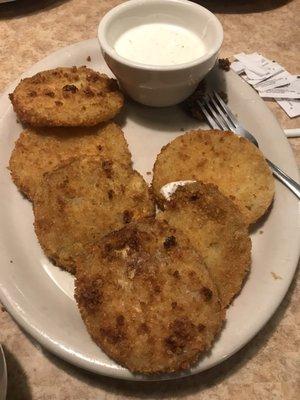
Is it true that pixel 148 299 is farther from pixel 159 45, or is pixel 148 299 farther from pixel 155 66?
pixel 159 45

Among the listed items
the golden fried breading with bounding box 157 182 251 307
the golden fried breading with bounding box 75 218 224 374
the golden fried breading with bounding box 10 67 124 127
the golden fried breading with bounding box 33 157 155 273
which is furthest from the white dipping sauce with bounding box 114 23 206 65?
the golden fried breading with bounding box 75 218 224 374

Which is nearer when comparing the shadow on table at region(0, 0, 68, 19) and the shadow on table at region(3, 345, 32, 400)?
the shadow on table at region(3, 345, 32, 400)

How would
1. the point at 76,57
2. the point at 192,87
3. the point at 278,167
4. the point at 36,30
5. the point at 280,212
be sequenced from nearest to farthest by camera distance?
1. the point at 280,212
2. the point at 278,167
3. the point at 192,87
4. the point at 76,57
5. the point at 36,30

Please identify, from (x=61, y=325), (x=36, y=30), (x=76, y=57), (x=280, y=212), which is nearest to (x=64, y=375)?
(x=61, y=325)

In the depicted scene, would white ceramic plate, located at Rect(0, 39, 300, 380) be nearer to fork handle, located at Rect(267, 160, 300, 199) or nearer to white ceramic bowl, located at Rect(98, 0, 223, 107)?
fork handle, located at Rect(267, 160, 300, 199)

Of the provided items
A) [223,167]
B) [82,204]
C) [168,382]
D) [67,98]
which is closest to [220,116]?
[223,167]

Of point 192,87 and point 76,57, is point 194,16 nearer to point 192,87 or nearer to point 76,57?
point 192,87
